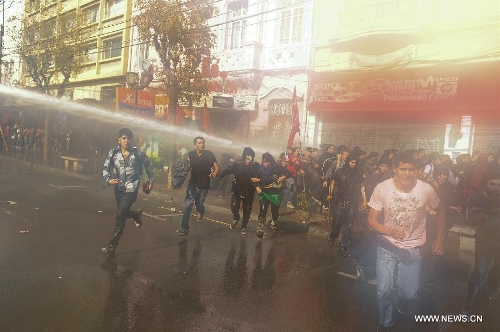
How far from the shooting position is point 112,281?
5152 millimetres

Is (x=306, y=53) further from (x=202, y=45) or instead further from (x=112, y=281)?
(x=112, y=281)

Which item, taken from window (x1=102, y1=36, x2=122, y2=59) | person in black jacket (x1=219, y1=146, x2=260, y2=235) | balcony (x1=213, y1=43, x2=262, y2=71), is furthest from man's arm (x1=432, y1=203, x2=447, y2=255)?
window (x1=102, y1=36, x2=122, y2=59)

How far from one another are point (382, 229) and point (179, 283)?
2688mm

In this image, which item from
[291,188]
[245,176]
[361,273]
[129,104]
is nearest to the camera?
[361,273]

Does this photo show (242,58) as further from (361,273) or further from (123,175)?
(361,273)

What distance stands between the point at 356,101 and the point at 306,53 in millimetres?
3338

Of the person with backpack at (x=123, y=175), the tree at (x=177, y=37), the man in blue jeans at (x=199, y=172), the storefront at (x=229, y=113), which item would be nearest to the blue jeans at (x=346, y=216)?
the man in blue jeans at (x=199, y=172)

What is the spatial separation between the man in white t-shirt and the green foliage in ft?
38.2

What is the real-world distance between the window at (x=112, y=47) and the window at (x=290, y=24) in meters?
14.3

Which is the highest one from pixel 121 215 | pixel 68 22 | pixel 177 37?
pixel 68 22

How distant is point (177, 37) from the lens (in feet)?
47.5

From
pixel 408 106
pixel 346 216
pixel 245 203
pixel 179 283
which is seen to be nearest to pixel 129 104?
pixel 408 106

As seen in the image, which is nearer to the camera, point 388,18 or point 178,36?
point 388,18

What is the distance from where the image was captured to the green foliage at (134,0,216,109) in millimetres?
14133
